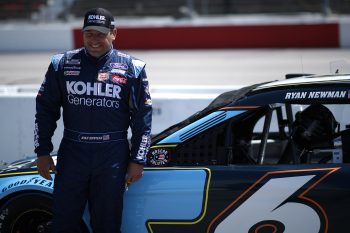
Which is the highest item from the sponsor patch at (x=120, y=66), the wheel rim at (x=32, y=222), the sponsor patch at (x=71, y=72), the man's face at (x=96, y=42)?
the man's face at (x=96, y=42)

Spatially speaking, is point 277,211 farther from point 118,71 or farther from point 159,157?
point 118,71

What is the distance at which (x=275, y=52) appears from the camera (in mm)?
17438

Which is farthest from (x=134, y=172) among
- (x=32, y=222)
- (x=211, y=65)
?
(x=211, y=65)

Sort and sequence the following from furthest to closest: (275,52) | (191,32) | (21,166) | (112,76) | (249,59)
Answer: (191,32)
(275,52)
(249,59)
(21,166)
(112,76)

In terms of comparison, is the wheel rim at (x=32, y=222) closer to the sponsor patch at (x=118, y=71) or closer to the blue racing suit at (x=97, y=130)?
the blue racing suit at (x=97, y=130)

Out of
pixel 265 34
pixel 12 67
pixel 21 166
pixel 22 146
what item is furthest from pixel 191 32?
pixel 21 166

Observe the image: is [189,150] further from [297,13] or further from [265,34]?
[297,13]

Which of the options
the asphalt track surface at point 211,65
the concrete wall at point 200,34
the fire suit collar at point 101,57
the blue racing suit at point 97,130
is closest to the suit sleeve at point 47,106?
the blue racing suit at point 97,130

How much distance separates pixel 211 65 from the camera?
15.4 m

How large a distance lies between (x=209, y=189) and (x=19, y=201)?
1.39m

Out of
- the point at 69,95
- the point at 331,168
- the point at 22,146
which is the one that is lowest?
the point at 22,146

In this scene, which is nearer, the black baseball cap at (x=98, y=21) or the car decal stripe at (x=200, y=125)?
the black baseball cap at (x=98, y=21)

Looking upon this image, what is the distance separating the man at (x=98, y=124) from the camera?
379 cm

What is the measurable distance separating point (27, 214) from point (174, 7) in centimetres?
1731
